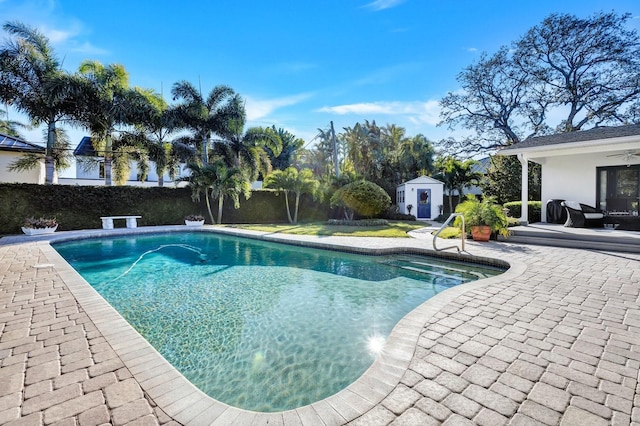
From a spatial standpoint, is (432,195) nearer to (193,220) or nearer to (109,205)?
(193,220)

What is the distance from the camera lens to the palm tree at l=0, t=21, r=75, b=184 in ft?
45.4

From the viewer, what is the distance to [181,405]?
2049 millimetres

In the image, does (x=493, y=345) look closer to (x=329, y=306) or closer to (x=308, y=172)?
(x=329, y=306)

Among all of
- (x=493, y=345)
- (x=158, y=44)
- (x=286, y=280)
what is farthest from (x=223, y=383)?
(x=158, y=44)

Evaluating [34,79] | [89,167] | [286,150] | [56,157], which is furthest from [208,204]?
[286,150]

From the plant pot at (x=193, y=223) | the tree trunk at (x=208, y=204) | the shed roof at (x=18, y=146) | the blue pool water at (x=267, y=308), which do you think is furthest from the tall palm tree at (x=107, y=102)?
the blue pool water at (x=267, y=308)

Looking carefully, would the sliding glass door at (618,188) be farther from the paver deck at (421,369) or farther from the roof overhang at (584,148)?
the paver deck at (421,369)

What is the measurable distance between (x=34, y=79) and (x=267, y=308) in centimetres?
1769

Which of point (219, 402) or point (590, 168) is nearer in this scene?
point (219, 402)

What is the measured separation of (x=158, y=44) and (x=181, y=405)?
1363 centimetres

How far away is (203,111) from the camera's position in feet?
63.1

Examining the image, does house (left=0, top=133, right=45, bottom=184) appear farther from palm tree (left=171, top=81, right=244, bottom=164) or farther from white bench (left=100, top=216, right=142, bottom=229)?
palm tree (left=171, top=81, right=244, bottom=164)

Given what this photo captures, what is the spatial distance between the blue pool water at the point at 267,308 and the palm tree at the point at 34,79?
361 inches

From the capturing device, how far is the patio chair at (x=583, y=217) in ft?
32.2
